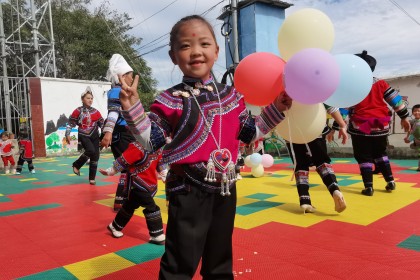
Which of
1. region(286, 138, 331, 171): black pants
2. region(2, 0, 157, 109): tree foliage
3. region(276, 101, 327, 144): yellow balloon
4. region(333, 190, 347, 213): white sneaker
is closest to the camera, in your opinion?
region(276, 101, 327, 144): yellow balloon

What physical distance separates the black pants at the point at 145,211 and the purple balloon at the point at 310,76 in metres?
1.91

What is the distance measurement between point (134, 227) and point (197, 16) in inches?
100

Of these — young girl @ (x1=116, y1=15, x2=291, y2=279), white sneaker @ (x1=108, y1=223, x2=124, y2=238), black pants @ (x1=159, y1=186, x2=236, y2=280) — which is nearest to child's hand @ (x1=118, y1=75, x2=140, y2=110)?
young girl @ (x1=116, y1=15, x2=291, y2=279)

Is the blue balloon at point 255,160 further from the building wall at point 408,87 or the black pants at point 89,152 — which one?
the building wall at point 408,87

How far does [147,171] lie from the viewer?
10.6ft

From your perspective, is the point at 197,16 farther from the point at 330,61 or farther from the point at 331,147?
the point at 331,147

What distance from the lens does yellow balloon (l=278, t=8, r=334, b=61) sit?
2.32 meters

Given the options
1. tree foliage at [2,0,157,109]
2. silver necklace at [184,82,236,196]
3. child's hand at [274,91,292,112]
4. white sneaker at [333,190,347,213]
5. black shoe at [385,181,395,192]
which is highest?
tree foliage at [2,0,157,109]

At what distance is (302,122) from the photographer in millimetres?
2201

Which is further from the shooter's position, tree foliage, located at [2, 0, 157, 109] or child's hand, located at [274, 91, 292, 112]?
tree foliage, located at [2, 0, 157, 109]

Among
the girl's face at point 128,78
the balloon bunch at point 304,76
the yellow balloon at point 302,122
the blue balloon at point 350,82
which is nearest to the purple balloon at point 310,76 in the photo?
the balloon bunch at point 304,76

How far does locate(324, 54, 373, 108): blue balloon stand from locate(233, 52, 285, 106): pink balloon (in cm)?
44

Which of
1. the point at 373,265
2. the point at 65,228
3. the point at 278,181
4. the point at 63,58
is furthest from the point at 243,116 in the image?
the point at 63,58

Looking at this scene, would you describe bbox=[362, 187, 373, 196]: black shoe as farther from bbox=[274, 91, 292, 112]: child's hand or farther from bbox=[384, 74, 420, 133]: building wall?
bbox=[384, 74, 420, 133]: building wall
